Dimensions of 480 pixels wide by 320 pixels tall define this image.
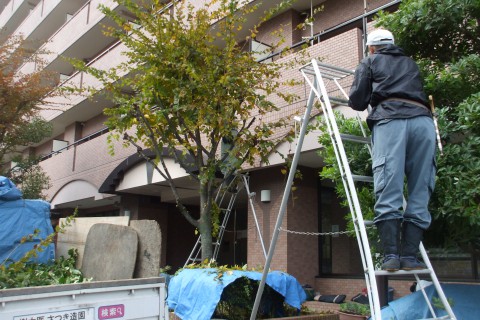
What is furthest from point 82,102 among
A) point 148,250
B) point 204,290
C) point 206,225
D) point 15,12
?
point 148,250

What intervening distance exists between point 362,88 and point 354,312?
4710mm

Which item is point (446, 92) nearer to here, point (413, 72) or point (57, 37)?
point (413, 72)

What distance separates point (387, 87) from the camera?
346 cm

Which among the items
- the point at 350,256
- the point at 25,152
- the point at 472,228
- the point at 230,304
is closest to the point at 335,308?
the point at 350,256

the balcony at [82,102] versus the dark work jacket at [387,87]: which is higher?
the balcony at [82,102]

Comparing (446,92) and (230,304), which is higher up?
(446,92)

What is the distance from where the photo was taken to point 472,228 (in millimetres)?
3898

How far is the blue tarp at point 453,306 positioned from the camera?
384 centimetres

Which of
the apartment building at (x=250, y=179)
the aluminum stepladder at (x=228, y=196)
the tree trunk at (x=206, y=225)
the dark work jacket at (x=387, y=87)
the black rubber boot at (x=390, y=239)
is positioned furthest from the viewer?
the apartment building at (x=250, y=179)

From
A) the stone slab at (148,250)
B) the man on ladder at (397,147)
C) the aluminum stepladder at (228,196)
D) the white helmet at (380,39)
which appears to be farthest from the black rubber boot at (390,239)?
the aluminum stepladder at (228,196)

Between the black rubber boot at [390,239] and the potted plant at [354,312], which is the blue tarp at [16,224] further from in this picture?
the potted plant at [354,312]

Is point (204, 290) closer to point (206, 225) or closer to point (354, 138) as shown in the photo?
point (206, 225)

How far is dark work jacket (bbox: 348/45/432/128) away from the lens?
3392 mm

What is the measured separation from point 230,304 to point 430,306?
410cm
